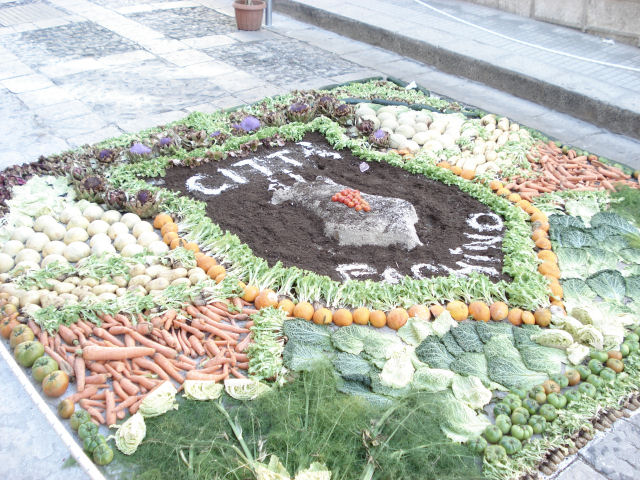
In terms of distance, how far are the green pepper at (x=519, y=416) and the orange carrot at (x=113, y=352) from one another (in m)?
2.45

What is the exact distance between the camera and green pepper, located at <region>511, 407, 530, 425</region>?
3.84 meters

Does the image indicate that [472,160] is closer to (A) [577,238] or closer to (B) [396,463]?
(A) [577,238]

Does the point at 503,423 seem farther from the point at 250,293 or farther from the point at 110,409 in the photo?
the point at 110,409

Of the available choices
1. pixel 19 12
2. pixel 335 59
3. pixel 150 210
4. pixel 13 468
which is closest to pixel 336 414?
pixel 13 468

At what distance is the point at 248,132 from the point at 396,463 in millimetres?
5017

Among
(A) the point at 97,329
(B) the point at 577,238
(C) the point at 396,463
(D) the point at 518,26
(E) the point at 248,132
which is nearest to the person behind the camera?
(C) the point at 396,463

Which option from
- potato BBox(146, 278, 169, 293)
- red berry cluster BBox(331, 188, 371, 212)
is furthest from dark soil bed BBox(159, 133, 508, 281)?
potato BBox(146, 278, 169, 293)

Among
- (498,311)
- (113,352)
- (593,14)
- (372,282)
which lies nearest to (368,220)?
(372,282)

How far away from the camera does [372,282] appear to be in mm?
4949

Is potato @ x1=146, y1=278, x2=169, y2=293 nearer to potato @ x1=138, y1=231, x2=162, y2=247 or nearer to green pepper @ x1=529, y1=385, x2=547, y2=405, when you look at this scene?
potato @ x1=138, y1=231, x2=162, y2=247

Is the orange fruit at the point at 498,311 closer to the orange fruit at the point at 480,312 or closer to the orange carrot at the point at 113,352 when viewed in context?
the orange fruit at the point at 480,312

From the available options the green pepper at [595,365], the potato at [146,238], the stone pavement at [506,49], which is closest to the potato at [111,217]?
the potato at [146,238]

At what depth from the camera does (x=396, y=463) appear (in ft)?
10.9

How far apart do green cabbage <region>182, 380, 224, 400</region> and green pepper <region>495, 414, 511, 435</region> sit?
1773 millimetres
